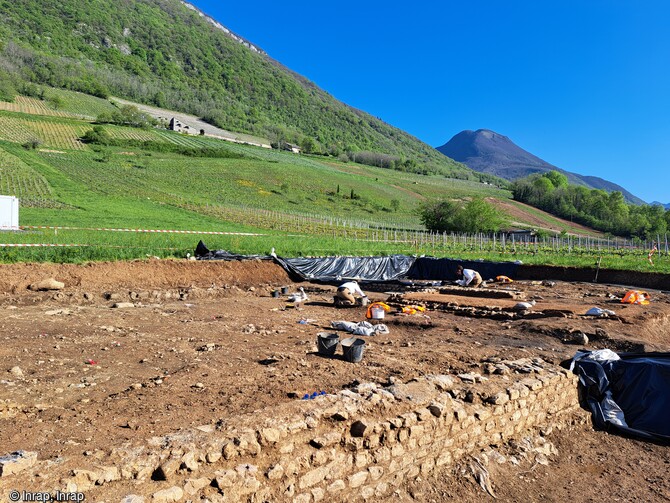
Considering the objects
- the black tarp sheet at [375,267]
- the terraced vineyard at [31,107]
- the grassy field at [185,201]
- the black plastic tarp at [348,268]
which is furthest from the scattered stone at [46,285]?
the terraced vineyard at [31,107]

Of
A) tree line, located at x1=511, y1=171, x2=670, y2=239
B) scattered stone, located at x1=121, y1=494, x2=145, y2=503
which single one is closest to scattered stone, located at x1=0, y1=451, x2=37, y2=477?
scattered stone, located at x1=121, y1=494, x2=145, y2=503

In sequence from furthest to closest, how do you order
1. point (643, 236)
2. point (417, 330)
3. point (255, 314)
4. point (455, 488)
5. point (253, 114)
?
1. point (253, 114)
2. point (643, 236)
3. point (255, 314)
4. point (417, 330)
5. point (455, 488)

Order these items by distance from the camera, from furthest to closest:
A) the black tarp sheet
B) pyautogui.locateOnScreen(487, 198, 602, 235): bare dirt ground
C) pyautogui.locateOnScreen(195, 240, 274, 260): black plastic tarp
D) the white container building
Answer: pyautogui.locateOnScreen(487, 198, 602, 235): bare dirt ground → the white container building → the black tarp sheet → pyautogui.locateOnScreen(195, 240, 274, 260): black plastic tarp

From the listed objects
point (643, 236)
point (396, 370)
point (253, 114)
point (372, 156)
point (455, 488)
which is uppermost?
point (253, 114)

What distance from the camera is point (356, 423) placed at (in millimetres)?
4707

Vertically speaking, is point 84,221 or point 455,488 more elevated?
point 84,221

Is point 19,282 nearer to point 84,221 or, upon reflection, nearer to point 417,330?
point 417,330

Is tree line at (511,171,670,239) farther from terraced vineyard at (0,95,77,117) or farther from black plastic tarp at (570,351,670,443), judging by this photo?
terraced vineyard at (0,95,77,117)

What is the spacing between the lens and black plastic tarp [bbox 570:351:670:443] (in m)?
6.71

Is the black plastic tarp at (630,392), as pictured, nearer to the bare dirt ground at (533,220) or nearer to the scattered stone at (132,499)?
the scattered stone at (132,499)

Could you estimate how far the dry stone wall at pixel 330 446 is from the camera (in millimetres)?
3580

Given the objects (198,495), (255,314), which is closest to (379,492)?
(198,495)

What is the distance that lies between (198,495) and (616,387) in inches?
255

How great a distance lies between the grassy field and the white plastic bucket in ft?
34.9
